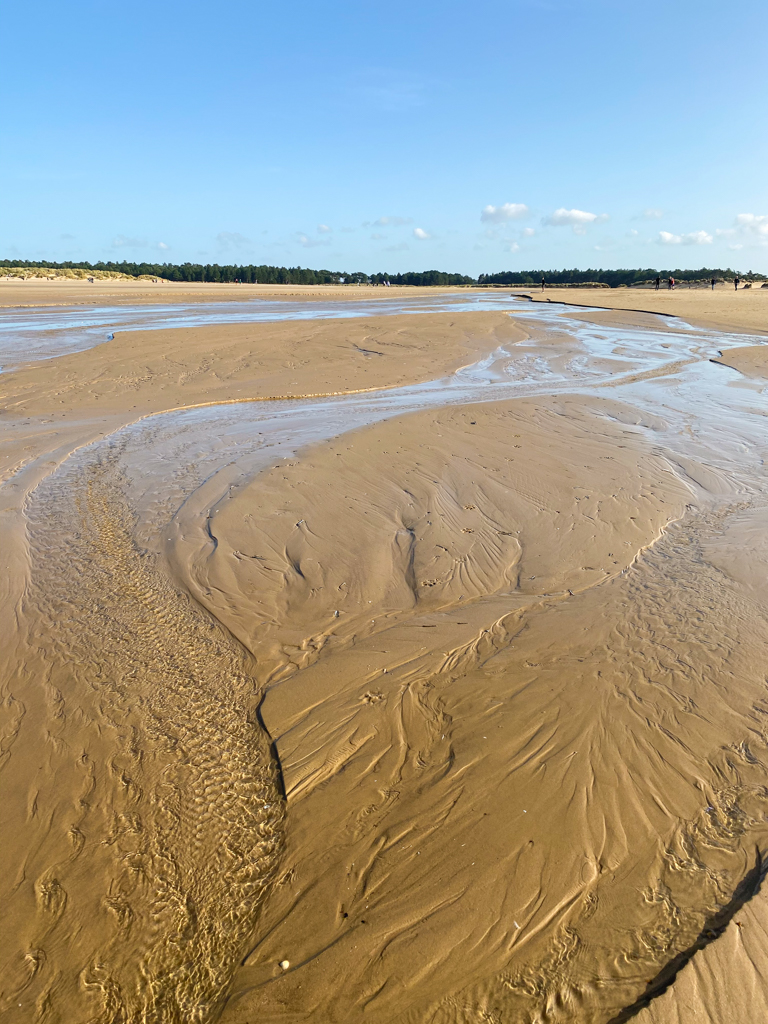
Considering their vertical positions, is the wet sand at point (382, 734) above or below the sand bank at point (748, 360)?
below

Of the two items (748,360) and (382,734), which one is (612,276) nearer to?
(748,360)

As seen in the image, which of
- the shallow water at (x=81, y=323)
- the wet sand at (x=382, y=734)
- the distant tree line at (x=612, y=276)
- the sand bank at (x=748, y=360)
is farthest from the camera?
the distant tree line at (x=612, y=276)

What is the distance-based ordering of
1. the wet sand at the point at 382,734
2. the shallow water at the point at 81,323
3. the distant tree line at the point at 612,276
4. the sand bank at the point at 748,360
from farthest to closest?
1. the distant tree line at the point at 612,276
2. the shallow water at the point at 81,323
3. the sand bank at the point at 748,360
4. the wet sand at the point at 382,734

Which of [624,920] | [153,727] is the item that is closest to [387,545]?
[153,727]

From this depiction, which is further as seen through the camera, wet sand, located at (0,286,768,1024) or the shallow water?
the shallow water

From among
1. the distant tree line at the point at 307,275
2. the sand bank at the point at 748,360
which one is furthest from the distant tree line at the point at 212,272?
the sand bank at the point at 748,360

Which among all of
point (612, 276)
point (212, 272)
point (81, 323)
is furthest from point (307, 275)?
point (81, 323)

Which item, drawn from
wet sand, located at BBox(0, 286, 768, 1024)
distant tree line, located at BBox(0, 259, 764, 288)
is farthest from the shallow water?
distant tree line, located at BBox(0, 259, 764, 288)

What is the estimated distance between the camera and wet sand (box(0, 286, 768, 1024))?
210 cm

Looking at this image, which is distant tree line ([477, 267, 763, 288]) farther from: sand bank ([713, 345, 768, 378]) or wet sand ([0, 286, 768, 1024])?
wet sand ([0, 286, 768, 1024])

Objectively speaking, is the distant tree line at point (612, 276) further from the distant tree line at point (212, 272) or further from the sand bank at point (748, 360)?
the sand bank at point (748, 360)

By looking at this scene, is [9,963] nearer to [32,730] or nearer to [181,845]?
[181,845]

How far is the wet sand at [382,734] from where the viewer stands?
6.90 ft

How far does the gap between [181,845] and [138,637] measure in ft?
5.83
